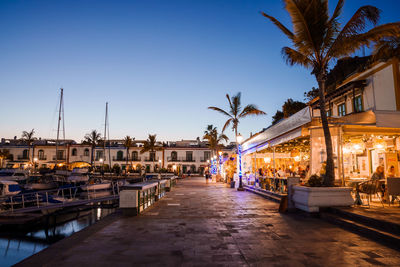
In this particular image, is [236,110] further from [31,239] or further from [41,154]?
[41,154]

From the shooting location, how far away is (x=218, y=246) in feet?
16.9

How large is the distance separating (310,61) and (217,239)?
7.65 m

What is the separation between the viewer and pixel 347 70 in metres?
19.1

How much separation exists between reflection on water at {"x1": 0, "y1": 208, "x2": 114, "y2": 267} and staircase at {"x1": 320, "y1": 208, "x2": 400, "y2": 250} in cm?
917

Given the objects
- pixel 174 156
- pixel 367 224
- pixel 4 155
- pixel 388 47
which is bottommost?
pixel 367 224

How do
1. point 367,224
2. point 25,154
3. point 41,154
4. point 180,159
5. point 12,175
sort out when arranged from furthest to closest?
point 180,159
point 25,154
point 41,154
point 12,175
point 367,224

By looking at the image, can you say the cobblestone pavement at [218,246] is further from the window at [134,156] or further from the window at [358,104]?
the window at [134,156]

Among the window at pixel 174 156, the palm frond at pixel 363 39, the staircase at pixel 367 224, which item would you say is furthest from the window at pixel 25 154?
the palm frond at pixel 363 39

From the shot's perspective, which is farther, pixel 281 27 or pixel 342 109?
pixel 342 109

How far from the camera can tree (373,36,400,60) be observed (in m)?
10.1

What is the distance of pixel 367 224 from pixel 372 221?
0.19 m

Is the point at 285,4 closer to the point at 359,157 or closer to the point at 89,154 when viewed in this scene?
the point at 359,157

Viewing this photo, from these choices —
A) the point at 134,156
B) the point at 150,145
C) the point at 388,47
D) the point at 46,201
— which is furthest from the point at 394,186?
the point at 134,156

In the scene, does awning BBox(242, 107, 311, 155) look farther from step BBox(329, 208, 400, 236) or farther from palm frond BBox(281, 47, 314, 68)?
step BBox(329, 208, 400, 236)
